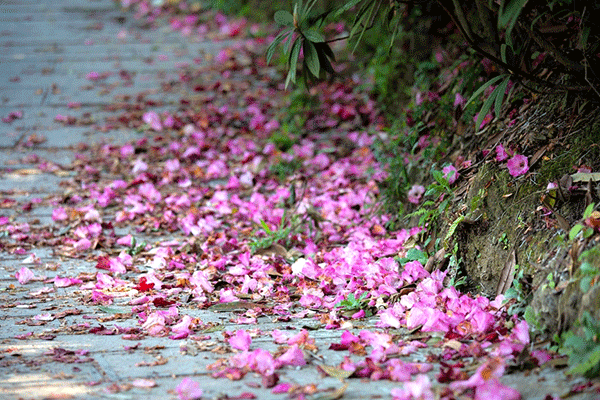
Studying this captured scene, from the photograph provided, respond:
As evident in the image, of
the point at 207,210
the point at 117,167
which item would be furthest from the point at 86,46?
the point at 207,210

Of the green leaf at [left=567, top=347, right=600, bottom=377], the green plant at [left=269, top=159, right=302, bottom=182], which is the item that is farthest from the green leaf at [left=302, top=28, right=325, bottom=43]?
the green plant at [left=269, top=159, right=302, bottom=182]

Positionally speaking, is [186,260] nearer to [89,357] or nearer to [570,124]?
[89,357]

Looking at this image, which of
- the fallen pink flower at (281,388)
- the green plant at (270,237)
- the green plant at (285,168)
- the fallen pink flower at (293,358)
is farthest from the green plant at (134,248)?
the fallen pink flower at (281,388)

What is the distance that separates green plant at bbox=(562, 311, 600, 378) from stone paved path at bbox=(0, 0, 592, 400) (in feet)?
0.17

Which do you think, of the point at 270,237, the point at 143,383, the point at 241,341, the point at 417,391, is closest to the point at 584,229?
the point at 417,391

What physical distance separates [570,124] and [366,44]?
2.58m

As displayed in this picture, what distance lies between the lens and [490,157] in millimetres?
2193

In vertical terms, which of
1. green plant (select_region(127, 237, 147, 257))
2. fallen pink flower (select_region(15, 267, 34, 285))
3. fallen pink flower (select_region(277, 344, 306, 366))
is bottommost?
fallen pink flower (select_region(277, 344, 306, 366))

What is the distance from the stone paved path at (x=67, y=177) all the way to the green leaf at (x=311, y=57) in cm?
77

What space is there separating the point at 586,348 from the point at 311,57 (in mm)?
1164

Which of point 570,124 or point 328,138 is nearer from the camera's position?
point 570,124

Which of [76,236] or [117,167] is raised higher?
[117,167]

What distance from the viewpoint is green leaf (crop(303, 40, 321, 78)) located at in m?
1.99

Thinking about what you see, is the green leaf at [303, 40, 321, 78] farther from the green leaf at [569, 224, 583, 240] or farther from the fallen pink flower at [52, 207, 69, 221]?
the fallen pink flower at [52, 207, 69, 221]
